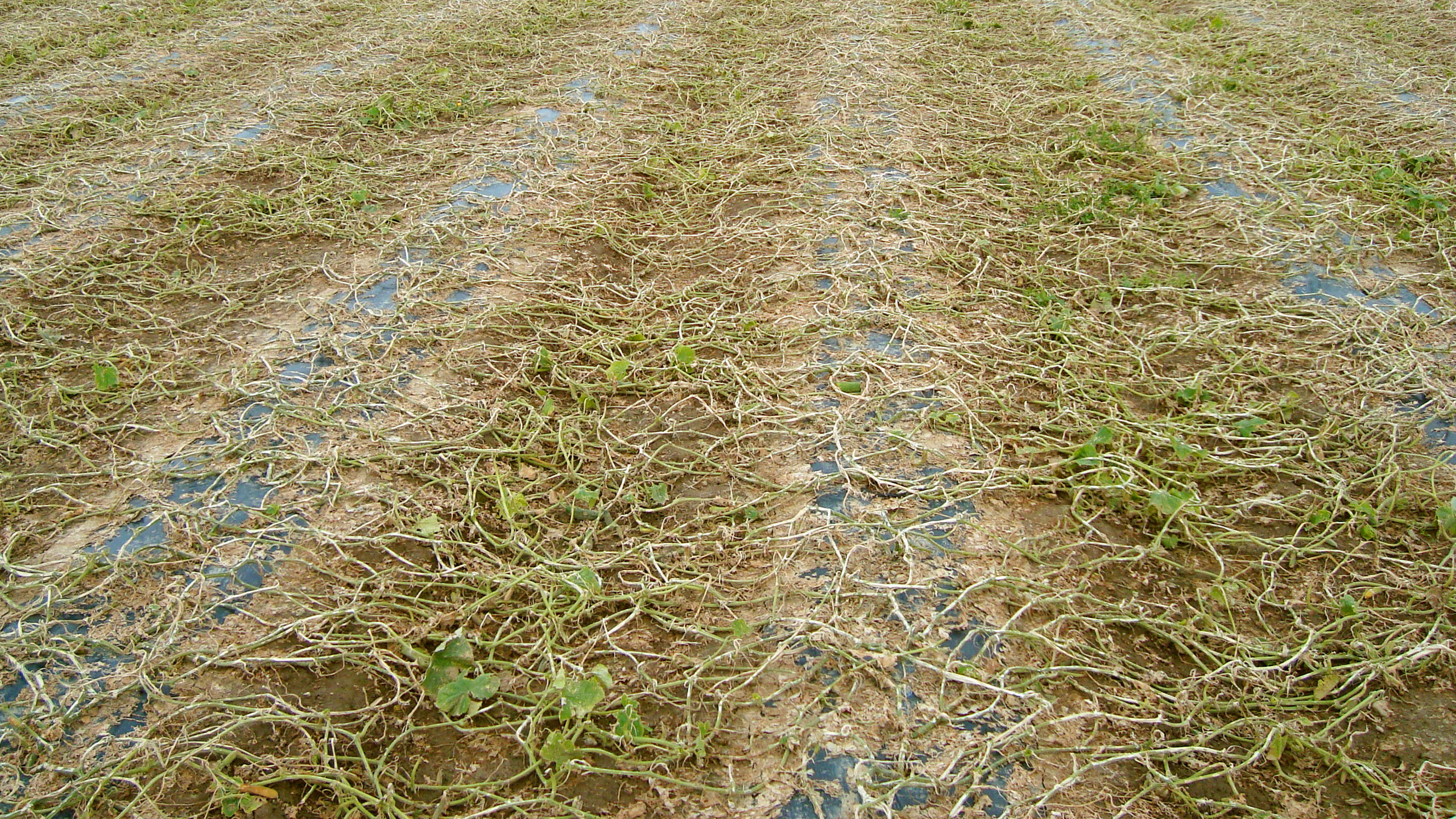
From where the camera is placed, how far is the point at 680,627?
2.13 metres

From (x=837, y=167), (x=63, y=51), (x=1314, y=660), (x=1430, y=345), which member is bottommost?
(x=1314, y=660)

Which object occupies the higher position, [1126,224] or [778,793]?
[1126,224]

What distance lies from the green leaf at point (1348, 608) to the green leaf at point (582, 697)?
6.39 feet

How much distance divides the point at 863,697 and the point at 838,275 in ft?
6.77

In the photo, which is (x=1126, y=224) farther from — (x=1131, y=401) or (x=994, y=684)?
(x=994, y=684)

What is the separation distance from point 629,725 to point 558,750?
0.16 meters

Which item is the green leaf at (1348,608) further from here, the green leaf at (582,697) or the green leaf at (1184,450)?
the green leaf at (582,697)

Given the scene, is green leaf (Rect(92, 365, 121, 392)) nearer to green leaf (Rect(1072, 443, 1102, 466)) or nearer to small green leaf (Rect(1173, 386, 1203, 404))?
green leaf (Rect(1072, 443, 1102, 466))

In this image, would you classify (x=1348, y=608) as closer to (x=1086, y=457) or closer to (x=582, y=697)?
(x=1086, y=457)

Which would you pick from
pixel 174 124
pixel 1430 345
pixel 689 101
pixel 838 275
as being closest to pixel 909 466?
pixel 838 275

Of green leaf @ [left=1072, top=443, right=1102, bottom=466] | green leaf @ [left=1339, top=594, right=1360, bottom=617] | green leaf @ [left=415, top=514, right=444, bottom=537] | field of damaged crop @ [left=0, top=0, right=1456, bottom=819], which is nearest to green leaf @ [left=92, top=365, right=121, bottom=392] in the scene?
field of damaged crop @ [left=0, top=0, right=1456, bottom=819]

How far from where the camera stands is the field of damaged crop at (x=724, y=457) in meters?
1.84

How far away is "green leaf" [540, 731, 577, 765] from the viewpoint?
180cm

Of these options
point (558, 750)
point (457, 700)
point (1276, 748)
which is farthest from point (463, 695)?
point (1276, 748)
